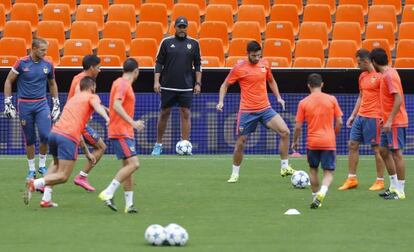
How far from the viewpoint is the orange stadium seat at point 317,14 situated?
84.3ft

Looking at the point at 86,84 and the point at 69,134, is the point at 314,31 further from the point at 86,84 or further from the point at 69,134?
the point at 69,134

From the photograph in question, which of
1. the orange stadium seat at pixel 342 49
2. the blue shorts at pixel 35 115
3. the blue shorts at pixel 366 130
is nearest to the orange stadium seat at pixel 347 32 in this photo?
the orange stadium seat at pixel 342 49

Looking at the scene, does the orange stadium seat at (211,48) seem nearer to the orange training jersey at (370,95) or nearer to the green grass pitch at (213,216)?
the green grass pitch at (213,216)

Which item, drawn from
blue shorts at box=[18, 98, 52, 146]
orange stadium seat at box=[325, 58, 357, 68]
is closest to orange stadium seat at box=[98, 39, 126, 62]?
orange stadium seat at box=[325, 58, 357, 68]

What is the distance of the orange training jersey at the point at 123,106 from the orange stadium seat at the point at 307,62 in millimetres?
9929

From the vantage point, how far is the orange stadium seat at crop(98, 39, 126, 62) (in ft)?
79.0

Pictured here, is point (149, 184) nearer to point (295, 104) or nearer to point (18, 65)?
point (18, 65)

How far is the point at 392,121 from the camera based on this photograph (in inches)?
589

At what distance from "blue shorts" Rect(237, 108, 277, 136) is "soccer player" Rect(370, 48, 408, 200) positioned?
2.82m

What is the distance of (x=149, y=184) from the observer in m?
17.2

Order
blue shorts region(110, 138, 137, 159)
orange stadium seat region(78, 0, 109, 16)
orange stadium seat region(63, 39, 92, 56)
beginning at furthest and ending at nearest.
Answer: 1. orange stadium seat region(78, 0, 109, 16)
2. orange stadium seat region(63, 39, 92, 56)
3. blue shorts region(110, 138, 137, 159)

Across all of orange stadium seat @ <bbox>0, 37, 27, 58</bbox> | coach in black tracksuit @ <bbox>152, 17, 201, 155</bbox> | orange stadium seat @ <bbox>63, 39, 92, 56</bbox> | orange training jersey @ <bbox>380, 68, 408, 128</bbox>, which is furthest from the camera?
orange stadium seat @ <bbox>63, 39, 92, 56</bbox>

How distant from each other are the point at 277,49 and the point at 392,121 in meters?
9.38

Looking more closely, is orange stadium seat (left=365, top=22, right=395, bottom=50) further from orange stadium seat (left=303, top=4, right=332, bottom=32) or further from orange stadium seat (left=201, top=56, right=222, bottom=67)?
orange stadium seat (left=201, top=56, right=222, bottom=67)
